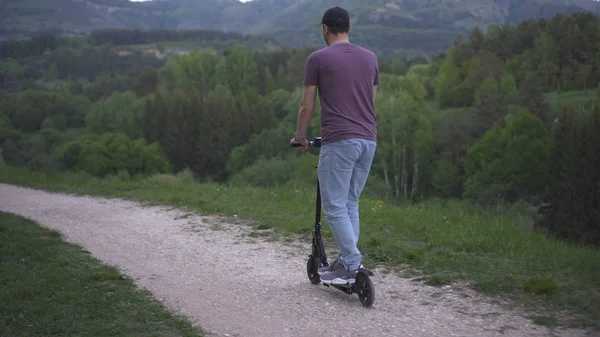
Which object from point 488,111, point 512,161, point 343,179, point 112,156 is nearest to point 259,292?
point 343,179

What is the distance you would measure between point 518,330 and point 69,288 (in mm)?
4178

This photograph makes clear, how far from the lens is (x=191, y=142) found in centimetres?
8656

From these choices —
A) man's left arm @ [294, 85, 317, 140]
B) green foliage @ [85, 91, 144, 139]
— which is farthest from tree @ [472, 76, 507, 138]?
man's left arm @ [294, 85, 317, 140]

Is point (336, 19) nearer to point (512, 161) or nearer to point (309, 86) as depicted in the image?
point (309, 86)

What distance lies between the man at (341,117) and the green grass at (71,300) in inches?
64.2

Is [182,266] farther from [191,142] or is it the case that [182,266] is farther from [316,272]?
[191,142]

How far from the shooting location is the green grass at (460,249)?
5.65 m

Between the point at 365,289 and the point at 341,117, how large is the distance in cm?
154

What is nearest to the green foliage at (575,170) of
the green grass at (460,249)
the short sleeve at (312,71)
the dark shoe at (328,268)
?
the green grass at (460,249)

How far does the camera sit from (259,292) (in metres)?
6.14

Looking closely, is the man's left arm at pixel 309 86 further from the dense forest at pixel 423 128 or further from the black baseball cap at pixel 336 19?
the dense forest at pixel 423 128

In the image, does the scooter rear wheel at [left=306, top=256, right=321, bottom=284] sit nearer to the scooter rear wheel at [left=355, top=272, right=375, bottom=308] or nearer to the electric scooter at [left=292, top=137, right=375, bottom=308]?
the electric scooter at [left=292, top=137, right=375, bottom=308]

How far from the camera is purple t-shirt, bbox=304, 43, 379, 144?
221 inches

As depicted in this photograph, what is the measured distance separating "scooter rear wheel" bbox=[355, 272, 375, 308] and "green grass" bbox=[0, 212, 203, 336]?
1477 mm
